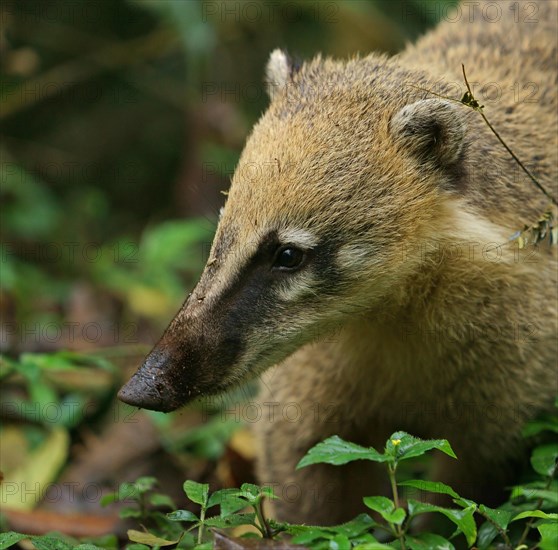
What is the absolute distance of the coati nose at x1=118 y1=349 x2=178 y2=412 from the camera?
13.0 feet

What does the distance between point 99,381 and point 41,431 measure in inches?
22.7

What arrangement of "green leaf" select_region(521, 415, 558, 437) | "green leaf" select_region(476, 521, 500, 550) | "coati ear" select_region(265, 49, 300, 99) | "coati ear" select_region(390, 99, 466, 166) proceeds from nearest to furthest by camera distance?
"green leaf" select_region(476, 521, 500, 550) → "coati ear" select_region(390, 99, 466, 166) → "green leaf" select_region(521, 415, 558, 437) → "coati ear" select_region(265, 49, 300, 99)

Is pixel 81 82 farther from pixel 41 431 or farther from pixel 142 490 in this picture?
pixel 142 490

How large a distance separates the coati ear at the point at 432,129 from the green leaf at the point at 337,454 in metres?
1.54

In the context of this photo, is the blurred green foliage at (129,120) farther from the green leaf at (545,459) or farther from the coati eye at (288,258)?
the green leaf at (545,459)

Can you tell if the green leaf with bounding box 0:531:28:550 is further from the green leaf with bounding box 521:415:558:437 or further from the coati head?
the green leaf with bounding box 521:415:558:437

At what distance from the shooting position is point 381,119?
4398 mm

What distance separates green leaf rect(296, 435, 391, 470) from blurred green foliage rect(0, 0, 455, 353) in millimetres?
4152

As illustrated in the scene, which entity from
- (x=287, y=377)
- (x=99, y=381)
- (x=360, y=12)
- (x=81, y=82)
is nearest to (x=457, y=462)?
(x=287, y=377)

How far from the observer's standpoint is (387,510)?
10.8 feet

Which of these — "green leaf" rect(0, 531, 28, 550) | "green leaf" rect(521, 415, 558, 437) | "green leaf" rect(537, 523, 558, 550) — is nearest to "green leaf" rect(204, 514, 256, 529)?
"green leaf" rect(0, 531, 28, 550)

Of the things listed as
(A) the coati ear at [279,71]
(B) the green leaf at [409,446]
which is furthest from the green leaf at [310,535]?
(A) the coati ear at [279,71]

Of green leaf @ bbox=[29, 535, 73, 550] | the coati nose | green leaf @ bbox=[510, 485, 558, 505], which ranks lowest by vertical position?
green leaf @ bbox=[29, 535, 73, 550]

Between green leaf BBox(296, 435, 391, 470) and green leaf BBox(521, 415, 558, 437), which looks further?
green leaf BBox(521, 415, 558, 437)
